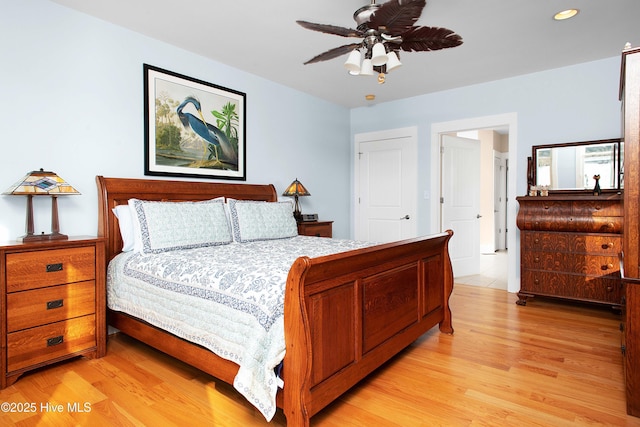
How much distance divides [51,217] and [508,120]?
4692mm

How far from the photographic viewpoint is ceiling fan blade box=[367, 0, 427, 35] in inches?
74.8

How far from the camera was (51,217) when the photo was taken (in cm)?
269

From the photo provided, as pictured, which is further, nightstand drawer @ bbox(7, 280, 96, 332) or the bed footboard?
nightstand drawer @ bbox(7, 280, 96, 332)

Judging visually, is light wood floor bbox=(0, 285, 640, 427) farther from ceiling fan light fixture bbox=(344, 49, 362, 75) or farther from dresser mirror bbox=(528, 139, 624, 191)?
ceiling fan light fixture bbox=(344, 49, 362, 75)

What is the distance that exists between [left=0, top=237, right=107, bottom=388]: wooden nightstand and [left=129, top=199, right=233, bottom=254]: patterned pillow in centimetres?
31

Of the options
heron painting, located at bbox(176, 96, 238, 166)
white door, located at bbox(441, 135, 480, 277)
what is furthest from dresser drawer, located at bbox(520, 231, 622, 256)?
heron painting, located at bbox(176, 96, 238, 166)

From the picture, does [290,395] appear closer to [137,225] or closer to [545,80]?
[137,225]

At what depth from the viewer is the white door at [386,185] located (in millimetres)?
5203

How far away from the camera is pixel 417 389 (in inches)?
85.0

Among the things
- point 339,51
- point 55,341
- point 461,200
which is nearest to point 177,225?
point 55,341

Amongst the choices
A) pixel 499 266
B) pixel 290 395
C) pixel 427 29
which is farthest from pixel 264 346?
pixel 499 266

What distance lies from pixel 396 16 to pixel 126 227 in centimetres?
245

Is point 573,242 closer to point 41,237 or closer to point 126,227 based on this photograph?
point 126,227

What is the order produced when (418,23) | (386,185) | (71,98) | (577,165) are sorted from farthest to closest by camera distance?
(386,185) < (577,165) < (418,23) < (71,98)
